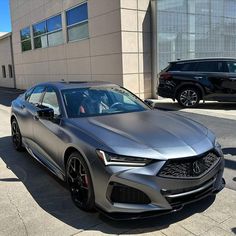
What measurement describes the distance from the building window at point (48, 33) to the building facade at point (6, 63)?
638cm

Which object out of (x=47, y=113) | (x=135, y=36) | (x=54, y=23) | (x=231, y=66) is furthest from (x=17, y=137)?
(x=54, y=23)

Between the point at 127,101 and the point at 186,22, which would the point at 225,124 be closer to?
the point at 127,101

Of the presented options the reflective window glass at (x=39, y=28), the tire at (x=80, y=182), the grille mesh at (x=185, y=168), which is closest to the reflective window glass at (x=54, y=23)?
the reflective window glass at (x=39, y=28)

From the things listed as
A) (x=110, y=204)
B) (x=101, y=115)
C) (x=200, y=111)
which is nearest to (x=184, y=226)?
(x=110, y=204)

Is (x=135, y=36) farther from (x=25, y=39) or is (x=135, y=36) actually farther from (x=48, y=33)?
(x=25, y=39)

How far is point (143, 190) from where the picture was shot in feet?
10.6

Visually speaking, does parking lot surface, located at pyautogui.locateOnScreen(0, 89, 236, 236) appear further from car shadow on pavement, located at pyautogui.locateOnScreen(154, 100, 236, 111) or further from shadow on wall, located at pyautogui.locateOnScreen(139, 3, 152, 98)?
shadow on wall, located at pyautogui.locateOnScreen(139, 3, 152, 98)

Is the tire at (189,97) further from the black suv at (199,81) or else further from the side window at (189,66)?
the side window at (189,66)

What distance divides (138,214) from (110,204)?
29cm

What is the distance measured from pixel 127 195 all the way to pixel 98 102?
1.84 metres

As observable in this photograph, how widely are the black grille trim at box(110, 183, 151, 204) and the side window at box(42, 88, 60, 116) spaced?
66.9 inches

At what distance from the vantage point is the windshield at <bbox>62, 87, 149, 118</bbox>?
4.59m

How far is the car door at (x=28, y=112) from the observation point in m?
5.64

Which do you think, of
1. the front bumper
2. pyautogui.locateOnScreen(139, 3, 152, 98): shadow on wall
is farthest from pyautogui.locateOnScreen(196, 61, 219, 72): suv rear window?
the front bumper
